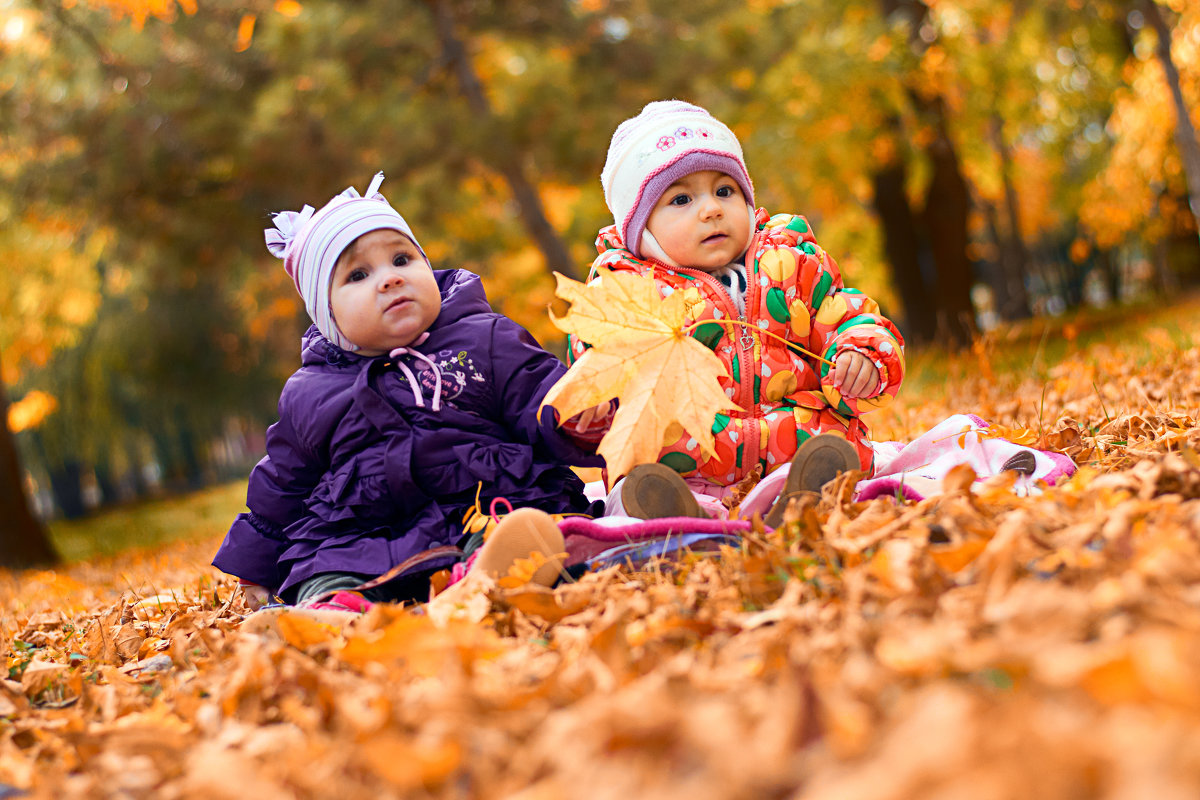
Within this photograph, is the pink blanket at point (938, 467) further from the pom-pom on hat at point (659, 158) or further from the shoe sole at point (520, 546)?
the pom-pom on hat at point (659, 158)

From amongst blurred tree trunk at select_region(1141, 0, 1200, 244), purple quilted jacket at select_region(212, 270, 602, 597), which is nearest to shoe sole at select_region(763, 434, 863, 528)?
purple quilted jacket at select_region(212, 270, 602, 597)

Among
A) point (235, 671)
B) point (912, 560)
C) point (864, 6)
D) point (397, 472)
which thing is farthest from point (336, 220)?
point (864, 6)

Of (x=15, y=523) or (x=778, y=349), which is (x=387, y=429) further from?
(x=15, y=523)

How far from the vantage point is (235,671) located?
175 centimetres

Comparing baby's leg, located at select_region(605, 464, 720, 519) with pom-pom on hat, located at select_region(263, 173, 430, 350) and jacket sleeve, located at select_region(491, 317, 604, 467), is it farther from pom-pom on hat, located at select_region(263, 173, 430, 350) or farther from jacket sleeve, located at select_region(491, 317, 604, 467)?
pom-pom on hat, located at select_region(263, 173, 430, 350)

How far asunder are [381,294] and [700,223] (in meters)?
0.90

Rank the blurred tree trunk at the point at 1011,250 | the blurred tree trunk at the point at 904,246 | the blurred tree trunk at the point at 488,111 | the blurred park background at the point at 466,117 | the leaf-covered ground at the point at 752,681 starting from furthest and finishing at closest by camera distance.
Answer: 1. the blurred tree trunk at the point at 1011,250
2. the blurred tree trunk at the point at 904,246
3. the blurred tree trunk at the point at 488,111
4. the blurred park background at the point at 466,117
5. the leaf-covered ground at the point at 752,681

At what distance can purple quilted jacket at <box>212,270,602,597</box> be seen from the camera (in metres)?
2.66

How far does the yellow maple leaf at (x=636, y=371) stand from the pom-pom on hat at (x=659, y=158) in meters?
0.57

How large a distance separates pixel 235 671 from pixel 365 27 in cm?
798

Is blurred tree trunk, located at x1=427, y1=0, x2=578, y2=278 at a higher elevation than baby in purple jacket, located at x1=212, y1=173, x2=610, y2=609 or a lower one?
higher

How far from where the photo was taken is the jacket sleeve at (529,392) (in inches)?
105

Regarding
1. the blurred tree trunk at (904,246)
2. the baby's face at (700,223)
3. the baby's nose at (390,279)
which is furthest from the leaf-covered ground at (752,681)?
the blurred tree trunk at (904,246)

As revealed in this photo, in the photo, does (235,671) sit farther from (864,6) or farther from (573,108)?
(864,6)
